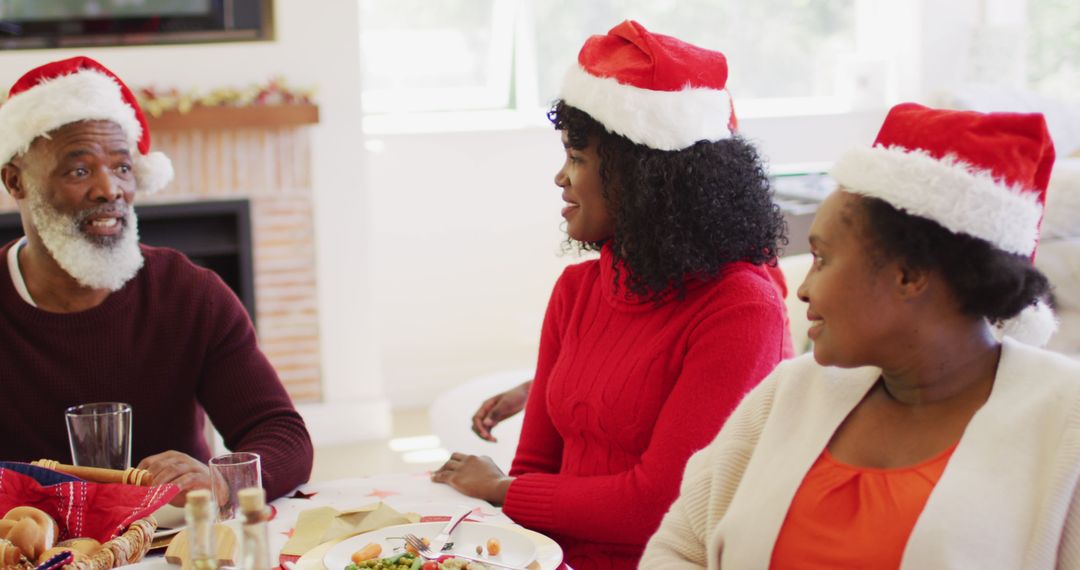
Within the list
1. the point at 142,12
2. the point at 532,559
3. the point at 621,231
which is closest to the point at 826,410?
the point at 532,559

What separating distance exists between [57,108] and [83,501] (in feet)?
3.05

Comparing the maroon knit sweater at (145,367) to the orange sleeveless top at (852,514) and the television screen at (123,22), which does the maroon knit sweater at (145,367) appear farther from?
the television screen at (123,22)

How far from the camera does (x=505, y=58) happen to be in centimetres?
522

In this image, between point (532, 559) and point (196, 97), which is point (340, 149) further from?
point (532, 559)

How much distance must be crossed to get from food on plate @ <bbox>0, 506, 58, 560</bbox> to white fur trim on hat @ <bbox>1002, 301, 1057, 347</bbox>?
1.11m

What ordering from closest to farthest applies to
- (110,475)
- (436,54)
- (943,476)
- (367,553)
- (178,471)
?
1. (943,476)
2. (367,553)
3. (110,475)
4. (178,471)
5. (436,54)

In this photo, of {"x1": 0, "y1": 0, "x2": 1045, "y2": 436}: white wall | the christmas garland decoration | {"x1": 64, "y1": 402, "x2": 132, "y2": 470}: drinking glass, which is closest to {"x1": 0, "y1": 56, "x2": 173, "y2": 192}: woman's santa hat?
{"x1": 64, "y1": 402, "x2": 132, "y2": 470}: drinking glass

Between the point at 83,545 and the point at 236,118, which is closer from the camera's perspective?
the point at 83,545

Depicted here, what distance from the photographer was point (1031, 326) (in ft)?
4.30

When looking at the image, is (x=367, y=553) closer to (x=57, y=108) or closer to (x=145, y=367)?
(x=145, y=367)

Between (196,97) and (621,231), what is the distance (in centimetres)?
261

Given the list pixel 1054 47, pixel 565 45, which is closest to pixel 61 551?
pixel 565 45

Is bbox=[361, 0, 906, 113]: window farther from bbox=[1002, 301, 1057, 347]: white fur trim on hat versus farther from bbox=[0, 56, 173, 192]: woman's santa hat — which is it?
bbox=[1002, 301, 1057, 347]: white fur trim on hat

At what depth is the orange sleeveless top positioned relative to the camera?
4.04ft
